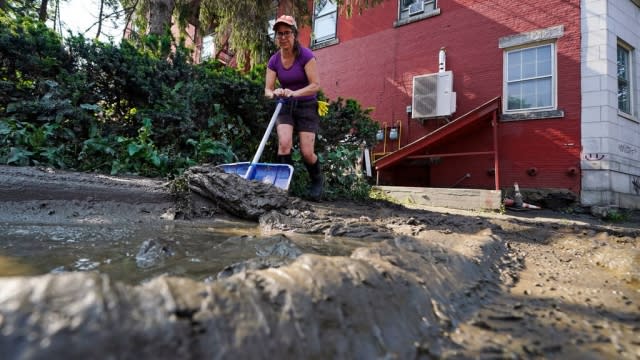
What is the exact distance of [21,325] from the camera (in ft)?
2.31

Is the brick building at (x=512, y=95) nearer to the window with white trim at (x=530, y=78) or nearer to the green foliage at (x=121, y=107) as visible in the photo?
the window with white trim at (x=530, y=78)

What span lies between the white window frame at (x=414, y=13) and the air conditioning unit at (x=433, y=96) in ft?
5.83

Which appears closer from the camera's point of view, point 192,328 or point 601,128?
point 192,328

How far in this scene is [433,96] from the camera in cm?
884

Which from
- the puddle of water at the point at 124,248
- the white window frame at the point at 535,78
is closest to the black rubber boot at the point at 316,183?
the puddle of water at the point at 124,248

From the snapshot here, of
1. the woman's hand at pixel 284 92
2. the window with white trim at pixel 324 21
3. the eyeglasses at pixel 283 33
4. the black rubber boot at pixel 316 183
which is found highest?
the window with white trim at pixel 324 21

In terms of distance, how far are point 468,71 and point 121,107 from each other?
748cm

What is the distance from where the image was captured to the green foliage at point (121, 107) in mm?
3812

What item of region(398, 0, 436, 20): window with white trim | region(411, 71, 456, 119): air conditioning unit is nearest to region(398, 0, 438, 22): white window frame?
region(398, 0, 436, 20): window with white trim

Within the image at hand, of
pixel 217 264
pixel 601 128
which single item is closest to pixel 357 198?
pixel 217 264

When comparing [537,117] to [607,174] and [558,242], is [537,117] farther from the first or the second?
[558,242]

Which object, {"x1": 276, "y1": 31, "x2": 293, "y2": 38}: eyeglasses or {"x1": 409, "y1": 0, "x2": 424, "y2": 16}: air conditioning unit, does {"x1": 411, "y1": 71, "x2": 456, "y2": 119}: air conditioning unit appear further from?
{"x1": 276, "y1": 31, "x2": 293, "y2": 38}: eyeglasses

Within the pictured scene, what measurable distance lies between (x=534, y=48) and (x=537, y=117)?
5.17 feet

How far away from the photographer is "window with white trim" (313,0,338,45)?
11.6m
